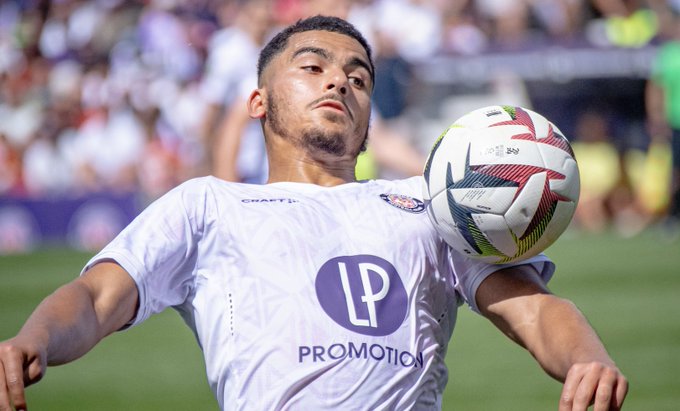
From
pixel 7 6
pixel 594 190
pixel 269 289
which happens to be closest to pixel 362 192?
pixel 269 289

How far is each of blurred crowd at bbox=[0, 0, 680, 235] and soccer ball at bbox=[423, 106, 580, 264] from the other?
10.0 metres

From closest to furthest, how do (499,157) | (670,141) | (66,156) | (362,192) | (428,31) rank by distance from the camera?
1. (499,157)
2. (362,192)
3. (670,141)
4. (428,31)
5. (66,156)

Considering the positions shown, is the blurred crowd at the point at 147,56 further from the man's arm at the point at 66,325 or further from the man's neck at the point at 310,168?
the man's arm at the point at 66,325

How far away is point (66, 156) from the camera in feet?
60.1

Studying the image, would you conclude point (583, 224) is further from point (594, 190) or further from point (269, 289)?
point (269, 289)

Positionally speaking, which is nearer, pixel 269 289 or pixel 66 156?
pixel 269 289

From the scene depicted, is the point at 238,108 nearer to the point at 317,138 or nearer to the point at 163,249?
the point at 317,138

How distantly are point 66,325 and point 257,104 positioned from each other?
5.34 ft

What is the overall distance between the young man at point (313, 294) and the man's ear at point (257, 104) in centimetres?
48

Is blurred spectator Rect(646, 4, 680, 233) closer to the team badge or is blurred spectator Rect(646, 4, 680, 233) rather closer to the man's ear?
the man's ear

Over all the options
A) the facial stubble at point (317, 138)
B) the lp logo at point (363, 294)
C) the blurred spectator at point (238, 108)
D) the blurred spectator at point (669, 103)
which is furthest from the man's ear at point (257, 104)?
the blurred spectator at point (669, 103)

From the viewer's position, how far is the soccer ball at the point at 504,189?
11.9 ft

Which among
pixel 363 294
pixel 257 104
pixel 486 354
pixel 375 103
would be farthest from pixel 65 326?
pixel 375 103

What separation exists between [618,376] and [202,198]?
162 cm
